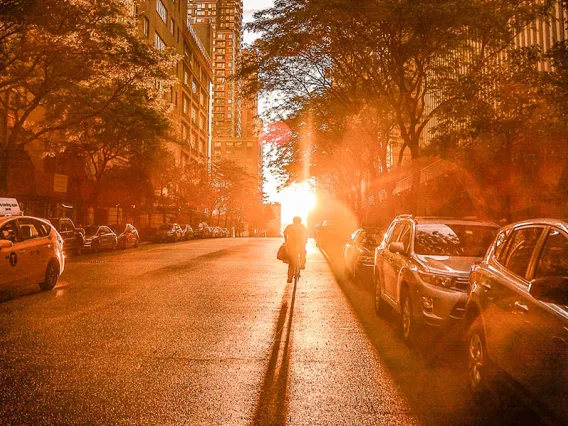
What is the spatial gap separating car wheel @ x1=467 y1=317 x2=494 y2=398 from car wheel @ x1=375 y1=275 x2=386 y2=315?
4.10m

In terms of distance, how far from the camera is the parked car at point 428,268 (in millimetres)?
6703

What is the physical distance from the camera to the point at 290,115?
88.1 feet

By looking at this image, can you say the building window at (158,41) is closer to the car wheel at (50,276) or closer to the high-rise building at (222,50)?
the car wheel at (50,276)

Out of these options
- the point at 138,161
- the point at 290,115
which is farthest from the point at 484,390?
the point at 138,161

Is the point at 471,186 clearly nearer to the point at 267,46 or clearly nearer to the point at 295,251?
the point at 295,251

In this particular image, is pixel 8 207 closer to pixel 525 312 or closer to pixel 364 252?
pixel 364 252

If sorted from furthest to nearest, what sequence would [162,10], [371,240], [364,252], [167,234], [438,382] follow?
[162,10], [167,234], [371,240], [364,252], [438,382]

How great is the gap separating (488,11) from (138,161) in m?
26.8

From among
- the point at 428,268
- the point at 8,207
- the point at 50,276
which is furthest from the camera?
the point at 8,207

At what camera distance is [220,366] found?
6.23 m

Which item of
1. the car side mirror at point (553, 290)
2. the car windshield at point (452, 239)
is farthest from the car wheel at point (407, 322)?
the car side mirror at point (553, 290)

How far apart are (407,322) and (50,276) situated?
8.31 meters

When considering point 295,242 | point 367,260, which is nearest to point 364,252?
point 367,260

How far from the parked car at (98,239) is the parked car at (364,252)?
614 inches
